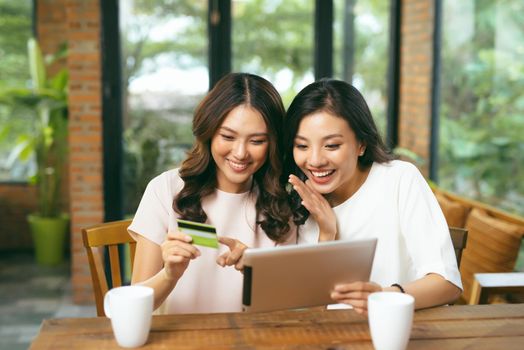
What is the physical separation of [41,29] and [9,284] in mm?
2112

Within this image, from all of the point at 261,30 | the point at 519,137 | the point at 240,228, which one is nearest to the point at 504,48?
the point at 519,137

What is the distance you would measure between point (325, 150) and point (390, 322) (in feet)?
2.16

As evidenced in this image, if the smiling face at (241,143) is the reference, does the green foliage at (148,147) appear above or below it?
below

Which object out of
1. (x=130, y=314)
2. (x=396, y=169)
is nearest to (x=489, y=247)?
(x=396, y=169)

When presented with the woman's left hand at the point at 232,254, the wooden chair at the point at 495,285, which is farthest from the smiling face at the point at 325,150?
the wooden chair at the point at 495,285

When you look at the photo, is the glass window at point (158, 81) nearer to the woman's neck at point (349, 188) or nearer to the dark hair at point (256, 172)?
the dark hair at point (256, 172)

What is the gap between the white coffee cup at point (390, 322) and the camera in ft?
4.27

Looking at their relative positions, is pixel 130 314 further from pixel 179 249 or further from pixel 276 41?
pixel 276 41

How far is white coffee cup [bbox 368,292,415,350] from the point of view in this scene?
1302 mm

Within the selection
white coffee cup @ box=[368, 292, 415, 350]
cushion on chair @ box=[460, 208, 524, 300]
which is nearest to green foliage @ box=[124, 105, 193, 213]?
cushion on chair @ box=[460, 208, 524, 300]

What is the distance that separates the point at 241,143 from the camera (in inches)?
73.2

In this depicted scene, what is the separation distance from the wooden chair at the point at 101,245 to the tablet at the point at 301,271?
695 millimetres

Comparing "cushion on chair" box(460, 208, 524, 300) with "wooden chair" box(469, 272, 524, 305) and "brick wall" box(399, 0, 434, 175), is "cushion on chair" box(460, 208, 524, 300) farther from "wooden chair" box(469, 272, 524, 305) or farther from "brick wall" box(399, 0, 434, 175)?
"brick wall" box(399, 0, 434, 175)

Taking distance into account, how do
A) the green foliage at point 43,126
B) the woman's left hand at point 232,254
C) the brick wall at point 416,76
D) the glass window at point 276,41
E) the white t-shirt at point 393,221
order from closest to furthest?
the woman's left hand at point 232,254 < the white t-shirt at point 393,221 < the brick wall at point 416,76 < the glass window at point 276,41 < the green foliage at point 43,126
